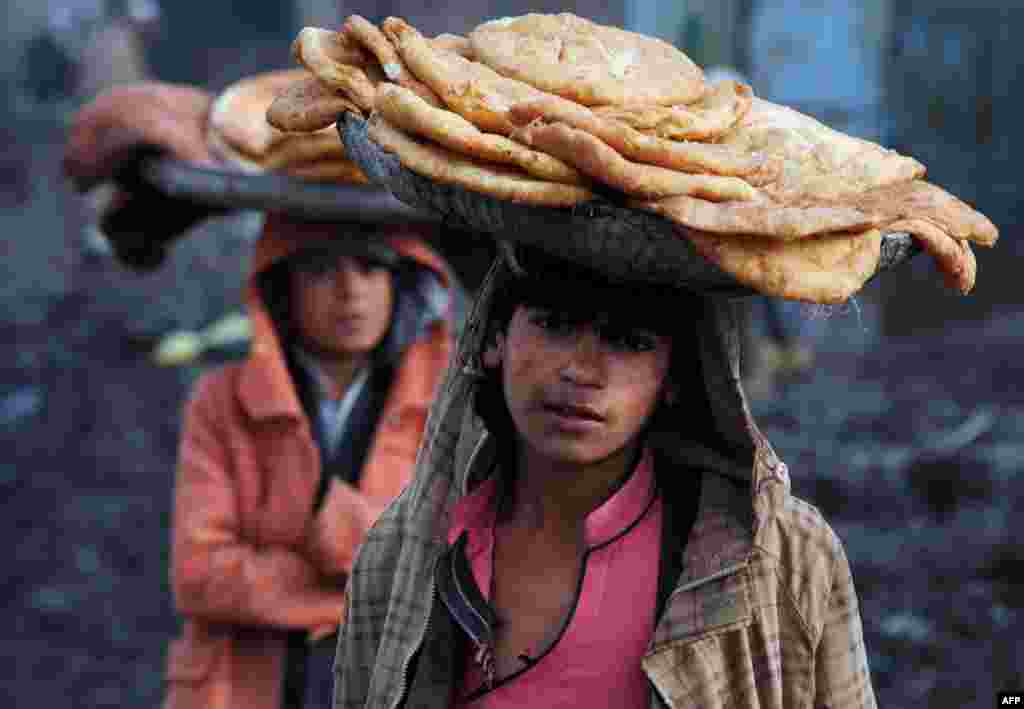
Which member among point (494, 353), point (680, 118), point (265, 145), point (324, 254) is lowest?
point (494, 353)

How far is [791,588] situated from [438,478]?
0.60 meters

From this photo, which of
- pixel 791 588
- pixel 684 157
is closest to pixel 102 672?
pixel 791 588

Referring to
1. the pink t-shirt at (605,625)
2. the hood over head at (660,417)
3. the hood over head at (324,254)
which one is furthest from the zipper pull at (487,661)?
the hood over head at (324,254)

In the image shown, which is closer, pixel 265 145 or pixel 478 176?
pixel 478 176

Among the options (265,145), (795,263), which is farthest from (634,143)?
(265,145)

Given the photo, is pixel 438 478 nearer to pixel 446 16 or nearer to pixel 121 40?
pixel 446 16

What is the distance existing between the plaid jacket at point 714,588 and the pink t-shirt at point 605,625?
6cm

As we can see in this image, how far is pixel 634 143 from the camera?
64.3 inches

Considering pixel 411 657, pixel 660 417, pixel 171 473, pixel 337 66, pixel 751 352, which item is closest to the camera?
pixel 337 66

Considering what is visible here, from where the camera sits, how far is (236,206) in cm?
335

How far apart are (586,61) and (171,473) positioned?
5.51 m

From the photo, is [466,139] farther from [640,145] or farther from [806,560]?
[806,560]

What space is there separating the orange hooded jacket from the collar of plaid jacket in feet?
3.41

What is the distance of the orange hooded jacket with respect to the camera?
3.32 metres
